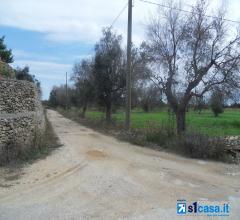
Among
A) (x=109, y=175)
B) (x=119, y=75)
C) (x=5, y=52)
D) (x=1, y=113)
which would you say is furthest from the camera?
(x=5, y=52)

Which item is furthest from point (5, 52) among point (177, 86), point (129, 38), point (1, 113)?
point (1, 113)

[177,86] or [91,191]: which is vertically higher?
[177,86]

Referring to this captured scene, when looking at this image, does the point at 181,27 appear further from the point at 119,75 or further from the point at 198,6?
the point at 119,75

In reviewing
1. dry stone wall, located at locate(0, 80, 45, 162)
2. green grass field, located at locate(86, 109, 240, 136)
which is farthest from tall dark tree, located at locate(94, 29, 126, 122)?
dry stone wall, located at locate(0, 80, 45, 162)

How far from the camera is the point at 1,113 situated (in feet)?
41.9

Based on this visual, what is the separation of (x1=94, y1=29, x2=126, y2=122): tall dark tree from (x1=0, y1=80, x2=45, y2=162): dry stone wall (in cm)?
1667

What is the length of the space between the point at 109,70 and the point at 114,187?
76.5 feet

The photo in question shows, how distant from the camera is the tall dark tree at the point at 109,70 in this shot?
1249 inches

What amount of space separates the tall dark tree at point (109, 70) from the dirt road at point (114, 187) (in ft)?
59.3

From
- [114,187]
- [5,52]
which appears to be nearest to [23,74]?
[5,52]

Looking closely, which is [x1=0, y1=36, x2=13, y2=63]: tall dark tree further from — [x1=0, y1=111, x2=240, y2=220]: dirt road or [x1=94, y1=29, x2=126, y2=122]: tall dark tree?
[x1=0, y1=111, x2=240, y2=220]: dirt road

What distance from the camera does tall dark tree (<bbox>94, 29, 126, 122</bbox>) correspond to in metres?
31.7

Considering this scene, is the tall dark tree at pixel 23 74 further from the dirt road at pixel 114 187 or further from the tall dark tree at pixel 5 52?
the dirt road at pixel 114 187

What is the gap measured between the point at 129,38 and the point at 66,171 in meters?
12.6
